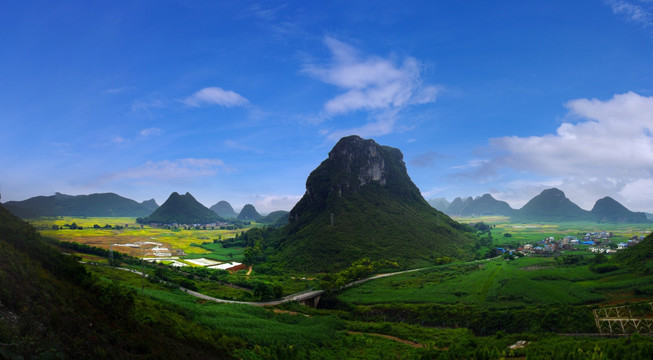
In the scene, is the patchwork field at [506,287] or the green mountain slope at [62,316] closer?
the green mountain slope at [62,316]

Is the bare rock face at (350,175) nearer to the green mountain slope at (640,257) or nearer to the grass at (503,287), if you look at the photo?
the grass at (503,287)

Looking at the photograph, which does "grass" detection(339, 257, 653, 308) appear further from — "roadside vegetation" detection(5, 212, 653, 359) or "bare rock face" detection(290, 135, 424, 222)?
"bare rock face" detection(290, 135, 424, 222)

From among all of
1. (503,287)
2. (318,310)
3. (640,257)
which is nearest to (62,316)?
(318,310)

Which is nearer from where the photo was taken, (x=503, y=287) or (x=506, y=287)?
(x=506, y=287)

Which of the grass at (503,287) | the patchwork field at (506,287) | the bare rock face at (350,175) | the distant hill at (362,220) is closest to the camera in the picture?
the patchwork field at (506,287)

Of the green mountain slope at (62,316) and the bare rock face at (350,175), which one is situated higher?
the bare rock face at (350,175)

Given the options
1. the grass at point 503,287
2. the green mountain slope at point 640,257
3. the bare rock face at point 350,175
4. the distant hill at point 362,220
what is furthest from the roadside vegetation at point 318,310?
the bare rock face at point 350,175

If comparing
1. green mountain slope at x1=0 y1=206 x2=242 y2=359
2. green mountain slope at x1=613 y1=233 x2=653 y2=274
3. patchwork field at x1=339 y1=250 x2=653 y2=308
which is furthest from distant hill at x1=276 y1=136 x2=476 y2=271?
green mountain slope at x1=0 y1=206 x2=242 y2=359

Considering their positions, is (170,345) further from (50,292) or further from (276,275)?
(276,275)

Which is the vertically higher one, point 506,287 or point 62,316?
point 62,316

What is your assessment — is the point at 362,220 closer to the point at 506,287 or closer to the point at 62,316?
the point at 506,287
